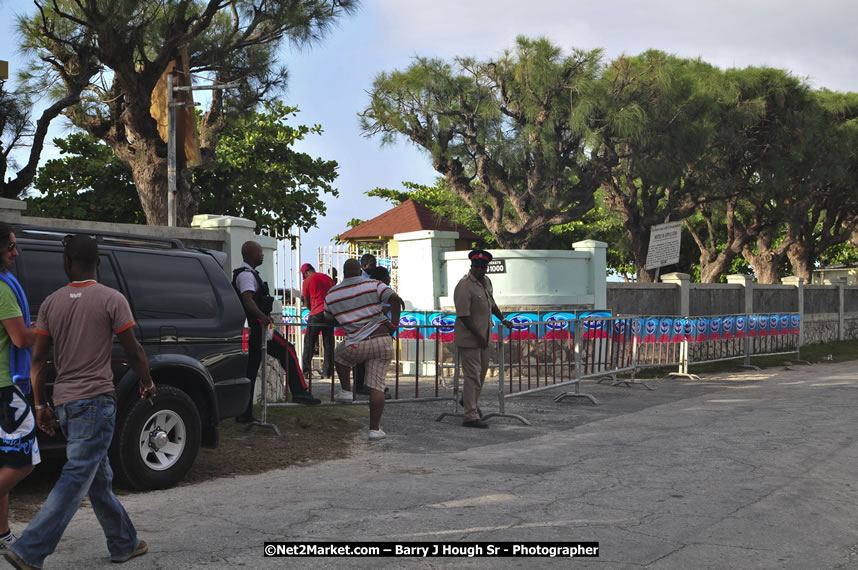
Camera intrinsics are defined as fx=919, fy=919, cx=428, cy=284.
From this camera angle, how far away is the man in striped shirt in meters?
9.05

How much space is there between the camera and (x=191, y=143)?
18.7m

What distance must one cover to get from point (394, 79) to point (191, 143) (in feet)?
20.1

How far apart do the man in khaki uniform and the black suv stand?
9.77 feet


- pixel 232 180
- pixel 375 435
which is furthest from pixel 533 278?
pixel 232 180

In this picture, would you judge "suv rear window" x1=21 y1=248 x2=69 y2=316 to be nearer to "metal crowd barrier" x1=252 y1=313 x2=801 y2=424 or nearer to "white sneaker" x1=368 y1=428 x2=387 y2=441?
"metal crowd barrier" x1=252 y1=313 x2=801 y2=424

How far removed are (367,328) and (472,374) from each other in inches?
57.3

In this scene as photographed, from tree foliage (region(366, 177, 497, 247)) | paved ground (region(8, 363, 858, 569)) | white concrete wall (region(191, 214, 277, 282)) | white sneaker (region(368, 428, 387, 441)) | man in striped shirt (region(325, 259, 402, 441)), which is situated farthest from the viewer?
tree foliage (region(366, 177, 497, 247))

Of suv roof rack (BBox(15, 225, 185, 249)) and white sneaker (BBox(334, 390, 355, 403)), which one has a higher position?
suv roof rack (BBox(15, 225, 185, 249))

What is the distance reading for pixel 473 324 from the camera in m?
9.81

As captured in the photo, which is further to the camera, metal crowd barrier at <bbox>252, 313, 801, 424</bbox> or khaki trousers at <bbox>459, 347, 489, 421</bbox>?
metal crowd barrier at <bbox>252, 313, 801, 424</bbox>

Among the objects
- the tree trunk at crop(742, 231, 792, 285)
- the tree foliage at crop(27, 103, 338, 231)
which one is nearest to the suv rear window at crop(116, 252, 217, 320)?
the tree foliage at crop(27, 103, 338, 231)

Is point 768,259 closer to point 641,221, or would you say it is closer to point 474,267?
point 641,221

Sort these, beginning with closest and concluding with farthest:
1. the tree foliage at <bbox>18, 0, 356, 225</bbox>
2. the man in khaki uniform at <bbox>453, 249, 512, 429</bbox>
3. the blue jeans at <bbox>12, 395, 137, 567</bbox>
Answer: the blue jeans at <bbox>12, 395, 137, 567</bbox>, the man in khaki uniform at <bbox>453, 249, 512, 429</bbox>, the tree foliage at <bbox>18, 0, 356, 225</bbox>

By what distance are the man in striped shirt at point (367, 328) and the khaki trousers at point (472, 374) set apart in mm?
1073
